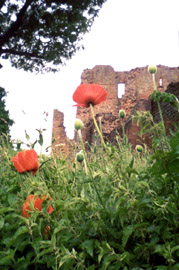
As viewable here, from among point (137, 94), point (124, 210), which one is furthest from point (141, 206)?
point (137, 94)

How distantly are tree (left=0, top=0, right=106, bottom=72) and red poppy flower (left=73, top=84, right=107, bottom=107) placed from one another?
13421mm

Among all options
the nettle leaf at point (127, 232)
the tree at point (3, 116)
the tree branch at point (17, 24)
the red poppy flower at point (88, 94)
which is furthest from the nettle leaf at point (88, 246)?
the tree branch at point (17, 24)

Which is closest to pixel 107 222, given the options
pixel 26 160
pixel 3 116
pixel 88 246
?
pixel 88 246

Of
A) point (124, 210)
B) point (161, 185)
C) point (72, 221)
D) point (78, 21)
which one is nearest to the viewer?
point (124, 210)

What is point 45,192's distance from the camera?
1.59 meters

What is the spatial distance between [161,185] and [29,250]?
62 cm

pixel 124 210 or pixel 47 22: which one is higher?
pixel 47 22

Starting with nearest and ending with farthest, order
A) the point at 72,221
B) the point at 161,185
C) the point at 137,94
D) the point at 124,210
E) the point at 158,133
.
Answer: the point at 124,210 < the point at 161,185 < the point at 72,221 < the point at 158,133 < the point at 137,94

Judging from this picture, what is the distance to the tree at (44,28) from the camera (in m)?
14.5

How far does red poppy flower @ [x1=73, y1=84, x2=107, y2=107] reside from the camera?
1687mm

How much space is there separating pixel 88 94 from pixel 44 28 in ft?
46.0

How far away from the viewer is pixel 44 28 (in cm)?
1507

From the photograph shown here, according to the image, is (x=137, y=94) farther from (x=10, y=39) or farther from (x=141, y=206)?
(x=141, y=206)

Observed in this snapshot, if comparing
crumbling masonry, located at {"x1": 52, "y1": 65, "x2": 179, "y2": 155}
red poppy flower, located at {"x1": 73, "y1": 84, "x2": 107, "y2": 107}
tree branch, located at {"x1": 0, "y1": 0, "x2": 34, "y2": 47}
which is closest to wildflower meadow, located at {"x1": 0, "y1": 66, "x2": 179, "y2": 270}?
red poppy flower, located at {"x1": 73, "y1": 84, "x2": 107, "y2": 107}
